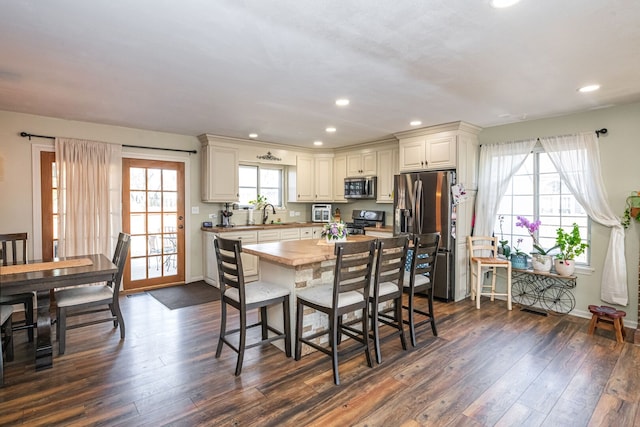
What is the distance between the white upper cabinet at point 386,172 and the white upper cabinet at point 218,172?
8.16 ft

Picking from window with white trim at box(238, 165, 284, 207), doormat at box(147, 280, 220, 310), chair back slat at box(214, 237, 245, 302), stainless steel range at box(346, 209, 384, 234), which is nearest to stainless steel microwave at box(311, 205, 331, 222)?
stainless steel range at box(346, 209, 384, 234)

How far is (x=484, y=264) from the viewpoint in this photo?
4.31 metres

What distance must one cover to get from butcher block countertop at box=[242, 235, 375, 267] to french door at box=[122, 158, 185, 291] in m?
2.80

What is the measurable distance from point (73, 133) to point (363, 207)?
15.5 feet

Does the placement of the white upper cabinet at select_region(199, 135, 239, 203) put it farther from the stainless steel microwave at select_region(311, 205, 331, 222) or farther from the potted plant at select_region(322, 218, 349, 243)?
the potted plant at select_region(322, 218, 349, 243)

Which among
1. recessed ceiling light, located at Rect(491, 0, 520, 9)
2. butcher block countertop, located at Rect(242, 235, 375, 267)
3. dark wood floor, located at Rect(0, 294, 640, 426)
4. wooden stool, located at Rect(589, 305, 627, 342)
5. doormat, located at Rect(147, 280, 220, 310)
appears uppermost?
recessed ceiling light, located at Rect(491, 0, 520, 9)

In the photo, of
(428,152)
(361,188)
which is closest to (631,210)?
(428,152)

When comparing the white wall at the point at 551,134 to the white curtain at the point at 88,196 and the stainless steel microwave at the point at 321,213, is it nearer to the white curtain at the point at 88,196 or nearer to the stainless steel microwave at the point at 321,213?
the white curtain at the point at 88,196

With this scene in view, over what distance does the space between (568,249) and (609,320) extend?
890 mm

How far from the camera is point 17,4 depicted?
1.80 m

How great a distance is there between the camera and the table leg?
2688 mm

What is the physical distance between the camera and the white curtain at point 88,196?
435 centimetres

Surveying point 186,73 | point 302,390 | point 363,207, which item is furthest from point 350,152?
point 302,390

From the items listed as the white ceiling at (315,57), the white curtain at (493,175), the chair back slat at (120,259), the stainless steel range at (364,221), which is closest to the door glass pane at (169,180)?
the white ceiling at (315,57)
